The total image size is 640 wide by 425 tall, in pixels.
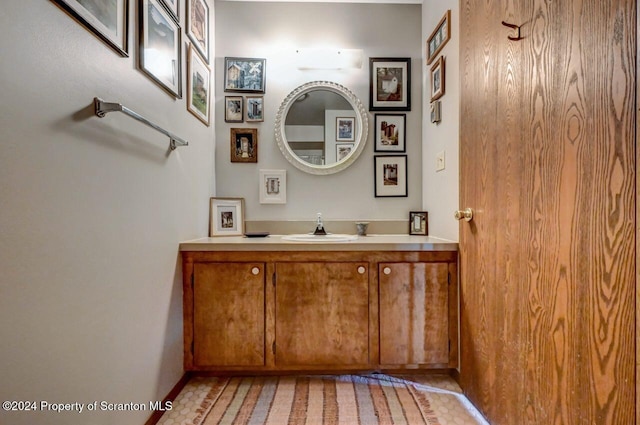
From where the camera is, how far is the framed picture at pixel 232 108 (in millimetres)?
2082

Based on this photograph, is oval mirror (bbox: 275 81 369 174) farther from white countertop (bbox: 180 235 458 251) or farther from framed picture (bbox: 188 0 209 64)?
white countertop (bbox: 180 235 458 251)

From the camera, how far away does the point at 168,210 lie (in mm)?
1400

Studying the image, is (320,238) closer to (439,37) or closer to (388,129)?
(388,129)

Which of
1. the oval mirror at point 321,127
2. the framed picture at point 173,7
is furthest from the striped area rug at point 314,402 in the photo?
the framed picture at point 173,7

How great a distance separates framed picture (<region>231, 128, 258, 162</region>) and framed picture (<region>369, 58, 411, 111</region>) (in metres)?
0.86

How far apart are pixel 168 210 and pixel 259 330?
2.49 feet

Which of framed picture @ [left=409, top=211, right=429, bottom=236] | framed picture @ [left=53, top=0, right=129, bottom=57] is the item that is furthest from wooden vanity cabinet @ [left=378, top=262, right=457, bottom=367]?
framed picture @ [left=53, top=0, right=129, bottom=57]

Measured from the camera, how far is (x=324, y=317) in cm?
157

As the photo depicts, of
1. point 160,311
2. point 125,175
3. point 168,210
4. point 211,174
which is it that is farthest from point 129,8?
point 160,311

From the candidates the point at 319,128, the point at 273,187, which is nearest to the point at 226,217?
the point at 273,187

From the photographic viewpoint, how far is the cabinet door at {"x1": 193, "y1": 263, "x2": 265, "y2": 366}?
1568 mm

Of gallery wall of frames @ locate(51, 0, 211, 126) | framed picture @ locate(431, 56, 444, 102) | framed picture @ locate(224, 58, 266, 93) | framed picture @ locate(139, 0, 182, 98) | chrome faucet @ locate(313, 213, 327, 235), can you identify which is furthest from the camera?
framed picture @ locate(224, 58, 266, 93)

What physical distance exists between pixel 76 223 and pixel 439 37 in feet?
6.53

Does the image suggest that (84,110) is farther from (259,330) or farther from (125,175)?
(259,330)
